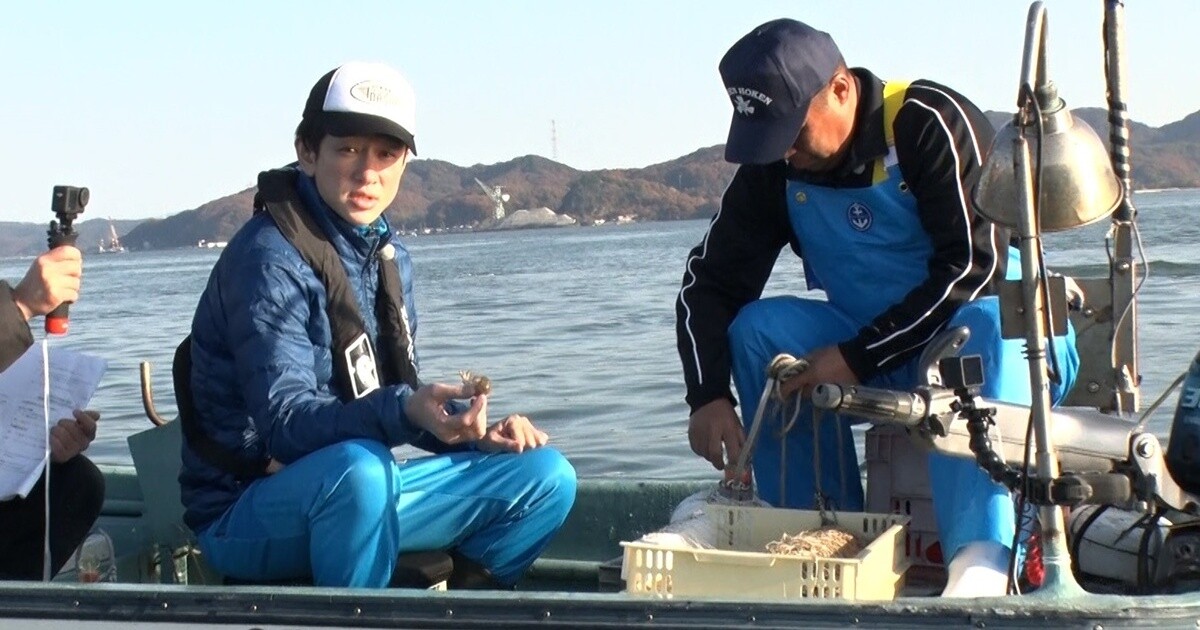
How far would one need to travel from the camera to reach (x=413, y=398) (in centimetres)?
329

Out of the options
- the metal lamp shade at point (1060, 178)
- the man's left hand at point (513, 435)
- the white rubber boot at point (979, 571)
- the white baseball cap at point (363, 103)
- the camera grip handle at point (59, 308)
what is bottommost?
the white rubber boot at point (979, 571)

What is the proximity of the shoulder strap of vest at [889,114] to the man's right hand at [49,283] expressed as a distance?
1998 millimetres

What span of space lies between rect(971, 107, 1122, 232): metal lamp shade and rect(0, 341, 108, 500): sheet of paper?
2.39 meters

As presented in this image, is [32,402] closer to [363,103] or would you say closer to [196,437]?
[196,437]

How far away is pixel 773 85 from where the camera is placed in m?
3.61

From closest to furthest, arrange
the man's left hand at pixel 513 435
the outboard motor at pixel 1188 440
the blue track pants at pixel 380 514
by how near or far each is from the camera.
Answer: the outboard motor at pixel 1188 440, the blue track pants at pixel 380 514, the man's left hand at pixel 513 435

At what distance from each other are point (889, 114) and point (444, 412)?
1.34m

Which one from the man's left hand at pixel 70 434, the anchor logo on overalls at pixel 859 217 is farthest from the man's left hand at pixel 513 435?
the man's left hand at pixel 70 434

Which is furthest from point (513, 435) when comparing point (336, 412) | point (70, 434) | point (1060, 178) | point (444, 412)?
point (1060, 178)

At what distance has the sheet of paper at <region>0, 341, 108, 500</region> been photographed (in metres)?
3.94

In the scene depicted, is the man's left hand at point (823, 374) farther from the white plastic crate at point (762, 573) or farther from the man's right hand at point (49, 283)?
the man's right hand at point (49, 283)

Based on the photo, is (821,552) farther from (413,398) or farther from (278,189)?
(278,189)

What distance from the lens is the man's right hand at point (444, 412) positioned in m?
3.23

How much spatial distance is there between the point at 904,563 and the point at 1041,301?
Answer: 38.1 inches
